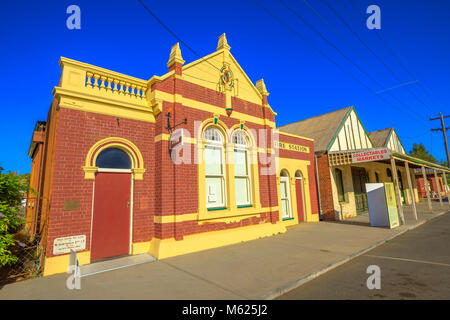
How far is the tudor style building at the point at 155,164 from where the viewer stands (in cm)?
600

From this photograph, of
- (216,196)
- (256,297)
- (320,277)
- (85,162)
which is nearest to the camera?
(256,297)

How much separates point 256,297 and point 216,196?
471 cm

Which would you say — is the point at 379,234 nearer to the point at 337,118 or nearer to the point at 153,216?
the point at 153,216

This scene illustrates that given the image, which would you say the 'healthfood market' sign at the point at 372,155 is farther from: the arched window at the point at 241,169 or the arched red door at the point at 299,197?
the arched window at the point at 241,169

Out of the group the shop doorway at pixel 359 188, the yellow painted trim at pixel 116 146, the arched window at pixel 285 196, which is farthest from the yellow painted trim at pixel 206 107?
the shop doorway at pixel 359 188

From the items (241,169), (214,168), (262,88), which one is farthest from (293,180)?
(214,168)

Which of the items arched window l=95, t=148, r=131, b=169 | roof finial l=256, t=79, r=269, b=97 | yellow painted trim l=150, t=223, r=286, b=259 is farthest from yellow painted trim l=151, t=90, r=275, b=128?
yellow painted trim l=150, t=223, r=286, b=259

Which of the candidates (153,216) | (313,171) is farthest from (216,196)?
(313,171)

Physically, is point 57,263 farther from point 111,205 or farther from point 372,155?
point 372,155

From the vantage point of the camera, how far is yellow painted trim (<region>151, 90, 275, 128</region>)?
7.48 meters

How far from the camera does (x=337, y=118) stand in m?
17.2

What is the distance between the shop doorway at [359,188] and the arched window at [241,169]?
9.99m

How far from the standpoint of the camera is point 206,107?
855 centimetres

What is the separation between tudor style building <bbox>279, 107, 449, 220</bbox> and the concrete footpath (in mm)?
5883
